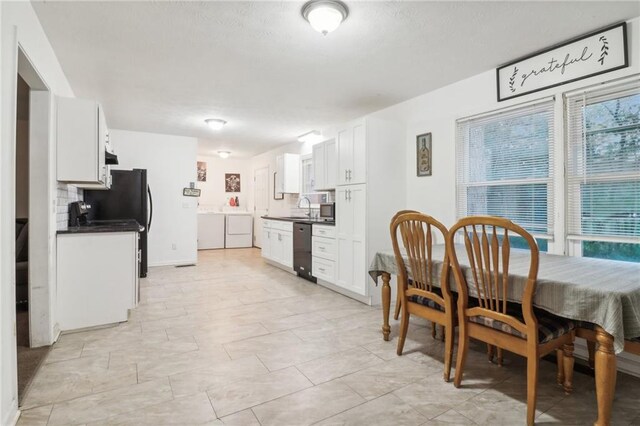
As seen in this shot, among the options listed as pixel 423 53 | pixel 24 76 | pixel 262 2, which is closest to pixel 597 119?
pixel 423 53

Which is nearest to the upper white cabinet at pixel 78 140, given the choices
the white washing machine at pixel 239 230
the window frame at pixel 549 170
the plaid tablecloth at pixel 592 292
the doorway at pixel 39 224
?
the doorway at pixel 39 224

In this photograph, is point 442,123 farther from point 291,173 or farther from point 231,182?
point 231,182

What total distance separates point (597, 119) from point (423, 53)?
1.44 metres

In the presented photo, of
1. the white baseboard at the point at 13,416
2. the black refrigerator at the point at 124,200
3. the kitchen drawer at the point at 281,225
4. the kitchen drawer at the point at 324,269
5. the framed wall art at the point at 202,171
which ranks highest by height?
the framed wall art at the point at 202,171

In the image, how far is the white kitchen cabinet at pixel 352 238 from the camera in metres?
3.76

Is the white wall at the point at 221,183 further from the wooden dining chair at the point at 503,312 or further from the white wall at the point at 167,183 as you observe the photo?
the wooden dining chair at the point at 503,312

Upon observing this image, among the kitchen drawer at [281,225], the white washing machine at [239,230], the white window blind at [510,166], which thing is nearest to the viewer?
the white window blind at [510,166]

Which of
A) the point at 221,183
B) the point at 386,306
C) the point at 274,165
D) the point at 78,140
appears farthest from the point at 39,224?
the point at 221,183

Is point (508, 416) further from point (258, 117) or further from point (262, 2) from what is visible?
point (258, 117)

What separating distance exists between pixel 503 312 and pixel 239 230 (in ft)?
24.2

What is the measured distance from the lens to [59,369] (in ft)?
7.32

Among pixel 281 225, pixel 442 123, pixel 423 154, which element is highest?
pixel 442 123

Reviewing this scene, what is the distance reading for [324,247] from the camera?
14.6 ft

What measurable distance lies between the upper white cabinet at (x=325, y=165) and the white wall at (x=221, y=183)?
4.20 metres
